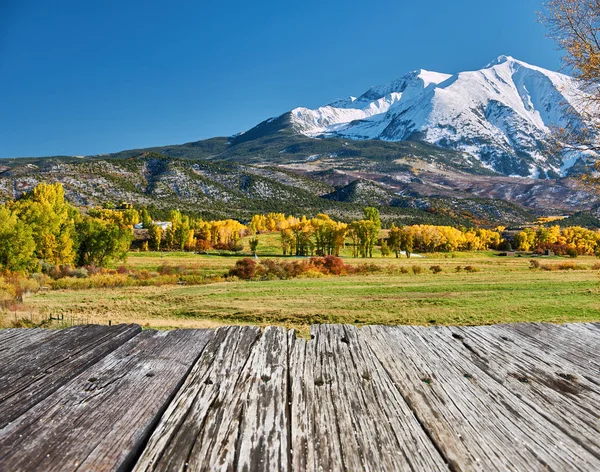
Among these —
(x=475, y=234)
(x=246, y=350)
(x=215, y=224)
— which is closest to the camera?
(x=246, y=350)

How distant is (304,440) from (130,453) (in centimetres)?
60

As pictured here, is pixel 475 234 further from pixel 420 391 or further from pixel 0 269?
pixel 420 391

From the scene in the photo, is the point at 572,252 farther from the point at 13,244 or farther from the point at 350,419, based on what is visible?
the point at 13,244

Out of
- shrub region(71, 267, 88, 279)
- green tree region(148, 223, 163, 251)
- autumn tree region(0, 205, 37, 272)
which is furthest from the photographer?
green tree region(148, 223, 163, 251)

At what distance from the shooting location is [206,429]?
1338 millimetres

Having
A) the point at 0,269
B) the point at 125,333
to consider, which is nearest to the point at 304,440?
the point at 125,333

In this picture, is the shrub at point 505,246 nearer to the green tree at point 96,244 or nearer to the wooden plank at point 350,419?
the green tree at point 96,244

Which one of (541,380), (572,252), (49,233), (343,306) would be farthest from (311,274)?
(572,252)

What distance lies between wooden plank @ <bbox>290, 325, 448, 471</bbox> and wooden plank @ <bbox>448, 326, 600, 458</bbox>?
60 cm

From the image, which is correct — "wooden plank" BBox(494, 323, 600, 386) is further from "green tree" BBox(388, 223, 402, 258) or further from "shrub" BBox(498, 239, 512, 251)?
"shrub" BBox(498, 239, 512, 251)

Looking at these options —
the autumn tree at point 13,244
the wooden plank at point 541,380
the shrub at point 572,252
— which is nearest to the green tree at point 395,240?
the shrub at point 572,252

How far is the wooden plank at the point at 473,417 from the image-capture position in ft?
3.99

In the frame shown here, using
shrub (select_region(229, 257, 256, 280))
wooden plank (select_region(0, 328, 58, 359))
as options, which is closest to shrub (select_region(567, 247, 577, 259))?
shrub (select_region(229, 257, 256, 280))

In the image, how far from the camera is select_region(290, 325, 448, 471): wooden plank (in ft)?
3.91
